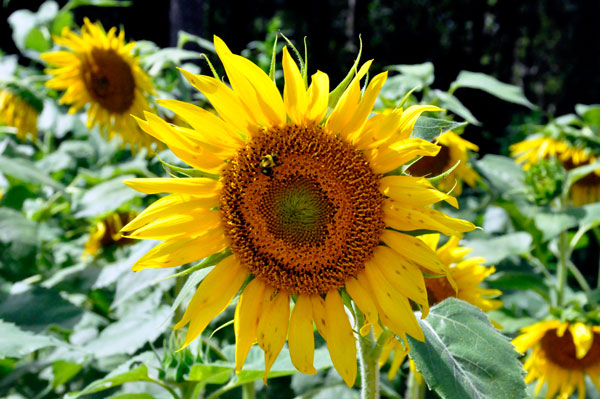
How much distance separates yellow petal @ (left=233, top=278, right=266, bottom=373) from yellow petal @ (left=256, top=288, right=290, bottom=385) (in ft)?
0.04

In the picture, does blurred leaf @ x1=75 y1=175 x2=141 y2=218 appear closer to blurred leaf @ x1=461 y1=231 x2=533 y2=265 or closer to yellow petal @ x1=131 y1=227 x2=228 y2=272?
yellow petal @ x1=131 y1=227 x2=228 y2=272

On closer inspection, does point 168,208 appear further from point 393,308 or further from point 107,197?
point 107,197

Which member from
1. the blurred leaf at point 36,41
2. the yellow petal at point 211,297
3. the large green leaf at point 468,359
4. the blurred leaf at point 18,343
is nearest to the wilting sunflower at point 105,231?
the blurred leaf at point 18,343

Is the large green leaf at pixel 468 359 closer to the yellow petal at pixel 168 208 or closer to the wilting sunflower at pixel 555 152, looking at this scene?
the yellow petal at pixel 168 208

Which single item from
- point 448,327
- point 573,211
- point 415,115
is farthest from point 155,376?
point 573,211

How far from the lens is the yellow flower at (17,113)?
269cm

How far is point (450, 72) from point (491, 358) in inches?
333

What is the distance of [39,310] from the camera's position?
1720mm

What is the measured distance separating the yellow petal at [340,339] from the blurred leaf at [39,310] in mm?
916

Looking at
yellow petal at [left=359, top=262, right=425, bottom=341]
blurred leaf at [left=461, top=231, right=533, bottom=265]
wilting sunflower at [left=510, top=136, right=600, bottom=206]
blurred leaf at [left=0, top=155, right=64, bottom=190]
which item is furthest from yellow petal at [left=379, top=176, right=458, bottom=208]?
wilting sunflower at [left=510, top=136, right=600, bottom=206]

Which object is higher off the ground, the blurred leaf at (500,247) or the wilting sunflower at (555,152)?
the wilting sunflower at (555,152)

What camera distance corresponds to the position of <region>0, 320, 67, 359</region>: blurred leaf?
4.15 feet

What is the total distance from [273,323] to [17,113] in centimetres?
215

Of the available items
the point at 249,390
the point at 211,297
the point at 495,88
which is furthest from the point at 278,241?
the point at 495,88
